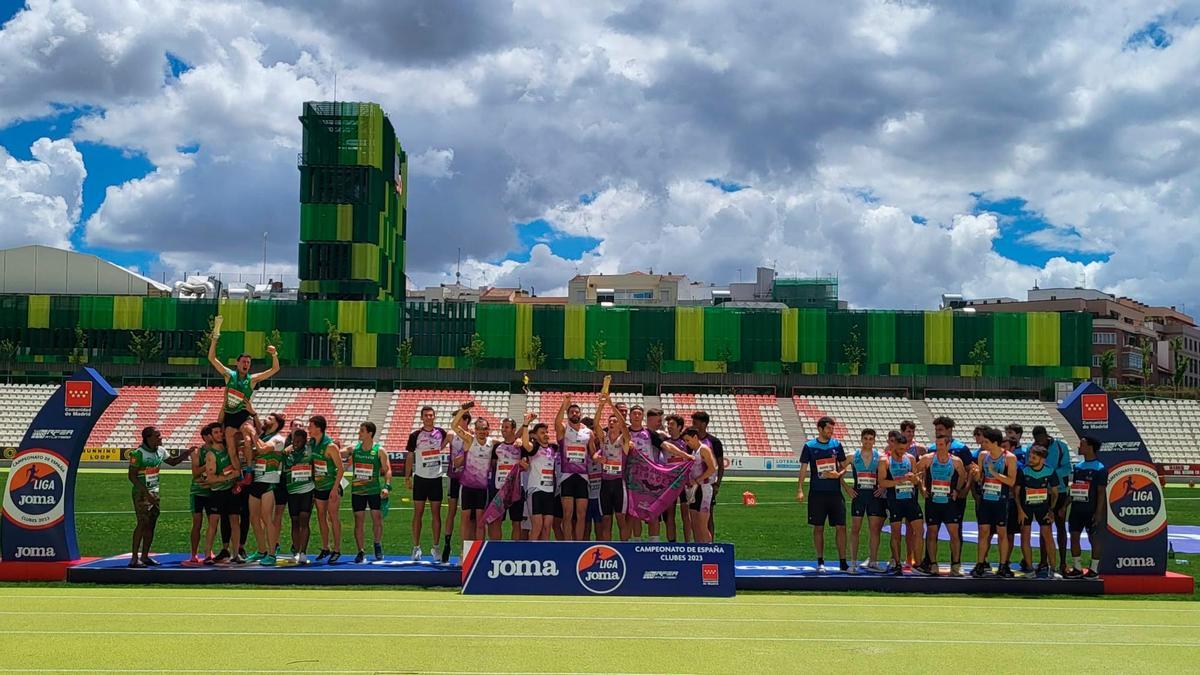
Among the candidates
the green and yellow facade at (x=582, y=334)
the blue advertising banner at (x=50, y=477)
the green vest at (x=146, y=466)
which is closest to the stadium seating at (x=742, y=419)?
the green and yellow facade at (x=582, y=334)

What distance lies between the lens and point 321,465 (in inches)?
498

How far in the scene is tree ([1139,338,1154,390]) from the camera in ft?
243

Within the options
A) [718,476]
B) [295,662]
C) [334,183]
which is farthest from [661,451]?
[334,183]

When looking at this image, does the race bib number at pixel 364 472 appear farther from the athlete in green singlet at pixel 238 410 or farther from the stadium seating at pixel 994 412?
the stadium seating at pixel 994 412

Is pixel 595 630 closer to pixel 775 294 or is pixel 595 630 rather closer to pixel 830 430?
A: pixel 830 430

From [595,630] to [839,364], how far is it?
174 ft

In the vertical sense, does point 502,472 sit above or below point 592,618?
above

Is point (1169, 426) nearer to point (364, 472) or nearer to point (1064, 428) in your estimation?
point (1064, 428)

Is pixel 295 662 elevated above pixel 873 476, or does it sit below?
below

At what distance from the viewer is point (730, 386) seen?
200ft

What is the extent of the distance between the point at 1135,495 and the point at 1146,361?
237 ft

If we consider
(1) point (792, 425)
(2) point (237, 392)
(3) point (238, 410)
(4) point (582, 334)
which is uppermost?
(4) point (582, 334)

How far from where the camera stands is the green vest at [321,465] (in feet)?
41.5

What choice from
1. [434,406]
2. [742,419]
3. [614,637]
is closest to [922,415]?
[742,419]
